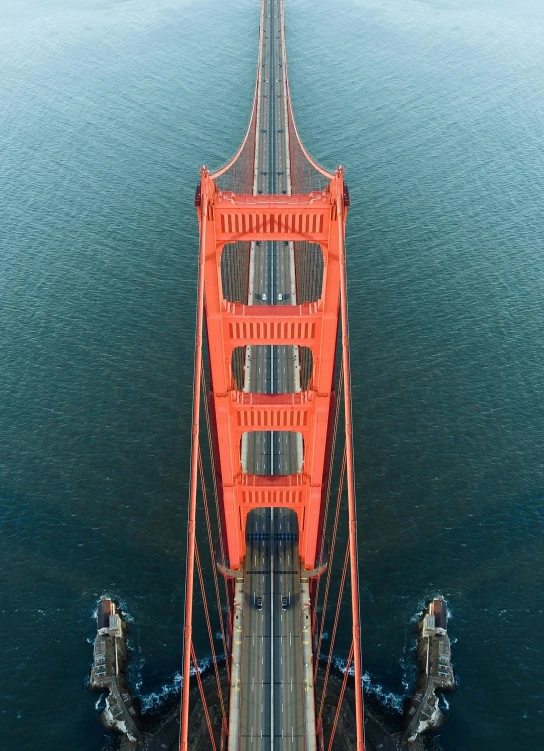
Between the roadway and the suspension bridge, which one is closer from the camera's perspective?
the suspension bridge

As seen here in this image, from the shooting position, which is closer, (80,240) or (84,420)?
(84,420)

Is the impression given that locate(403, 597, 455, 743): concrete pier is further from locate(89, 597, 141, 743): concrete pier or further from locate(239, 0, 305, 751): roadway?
locate(89, 597, 141, 743): concrete pier

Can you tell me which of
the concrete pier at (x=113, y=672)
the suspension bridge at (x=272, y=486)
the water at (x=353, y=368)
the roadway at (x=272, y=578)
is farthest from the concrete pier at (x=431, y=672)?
the concrete pier at (x=113, y=672)

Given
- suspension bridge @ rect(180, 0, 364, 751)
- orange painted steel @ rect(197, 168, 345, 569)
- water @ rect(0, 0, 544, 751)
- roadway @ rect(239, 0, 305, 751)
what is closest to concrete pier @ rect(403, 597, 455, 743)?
water @ rect(0, 0, 544, 751)

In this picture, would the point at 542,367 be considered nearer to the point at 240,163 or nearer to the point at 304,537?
the point at 304,537

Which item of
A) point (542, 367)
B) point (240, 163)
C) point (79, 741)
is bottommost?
point (79, 741)

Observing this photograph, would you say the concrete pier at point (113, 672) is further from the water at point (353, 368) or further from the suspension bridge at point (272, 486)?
the suspension bridge at point (272, 486)

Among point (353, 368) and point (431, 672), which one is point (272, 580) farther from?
point (353, 368)

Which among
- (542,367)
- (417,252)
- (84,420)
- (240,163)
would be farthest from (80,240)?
(542,367)
